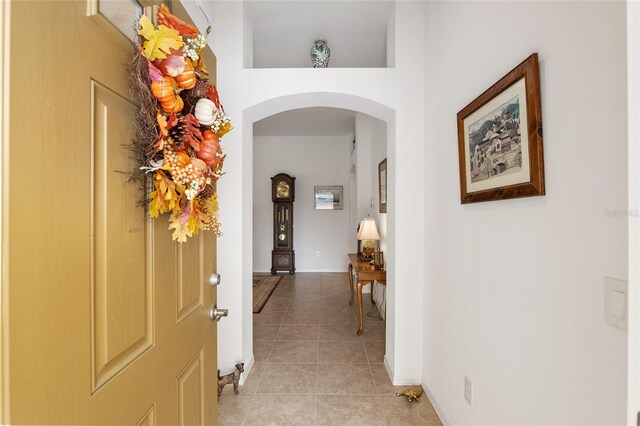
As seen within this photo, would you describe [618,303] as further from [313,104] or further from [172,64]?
[313,104]

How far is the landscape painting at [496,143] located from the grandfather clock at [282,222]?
4842 mm

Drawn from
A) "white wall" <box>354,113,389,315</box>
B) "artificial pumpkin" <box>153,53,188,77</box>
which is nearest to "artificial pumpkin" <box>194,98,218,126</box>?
"artificial pumpkin" <box>153,53,188,77</box>

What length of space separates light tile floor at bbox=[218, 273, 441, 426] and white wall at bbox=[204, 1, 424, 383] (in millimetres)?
252

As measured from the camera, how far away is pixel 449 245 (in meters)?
1.80

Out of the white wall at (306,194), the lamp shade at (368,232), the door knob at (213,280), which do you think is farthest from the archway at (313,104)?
the white wall at (306,194)

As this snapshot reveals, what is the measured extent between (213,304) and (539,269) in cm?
131

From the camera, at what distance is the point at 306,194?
6477 mm

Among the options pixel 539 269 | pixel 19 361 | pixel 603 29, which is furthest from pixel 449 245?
pixel 19 361

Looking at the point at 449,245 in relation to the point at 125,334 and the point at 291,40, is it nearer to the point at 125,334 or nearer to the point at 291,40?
the point at 125,334

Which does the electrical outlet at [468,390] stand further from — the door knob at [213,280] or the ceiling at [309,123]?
the ceiling at [309,123]

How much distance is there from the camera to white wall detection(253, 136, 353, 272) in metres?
6.44

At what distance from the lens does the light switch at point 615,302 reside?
2.48 feet
